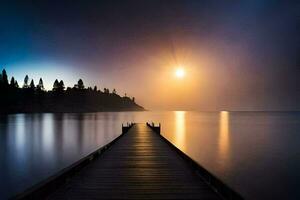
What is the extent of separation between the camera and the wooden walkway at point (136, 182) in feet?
24.5

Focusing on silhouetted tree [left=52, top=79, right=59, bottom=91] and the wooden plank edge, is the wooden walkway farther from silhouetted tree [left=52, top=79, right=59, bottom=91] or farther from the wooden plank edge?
silhouetted tree [left=52, top=79, right=59, bottom=91]

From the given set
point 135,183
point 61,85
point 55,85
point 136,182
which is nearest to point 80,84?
point 61,85

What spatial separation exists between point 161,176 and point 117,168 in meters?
2.42

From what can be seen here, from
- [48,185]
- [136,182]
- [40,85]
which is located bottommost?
[136,182]

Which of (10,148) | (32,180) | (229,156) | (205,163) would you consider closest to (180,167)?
(32,180)

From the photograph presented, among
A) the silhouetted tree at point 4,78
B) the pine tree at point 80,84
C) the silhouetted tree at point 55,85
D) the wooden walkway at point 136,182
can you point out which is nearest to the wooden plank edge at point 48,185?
the wooden walkway at point 136,182

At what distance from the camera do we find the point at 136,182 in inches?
351

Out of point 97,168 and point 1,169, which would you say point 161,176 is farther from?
point 1,169

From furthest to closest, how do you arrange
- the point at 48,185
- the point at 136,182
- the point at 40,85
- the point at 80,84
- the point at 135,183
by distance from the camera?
the point at 80,84 → the point at 40,85 → the point at 136,182 → the point at 135,183 → the point at 48,185

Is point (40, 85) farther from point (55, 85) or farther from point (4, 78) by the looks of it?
point (4, 78)

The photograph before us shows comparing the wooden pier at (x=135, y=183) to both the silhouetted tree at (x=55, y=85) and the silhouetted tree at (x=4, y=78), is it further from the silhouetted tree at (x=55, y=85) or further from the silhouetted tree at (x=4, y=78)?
the silhouetted tree at (x=55, y=85)

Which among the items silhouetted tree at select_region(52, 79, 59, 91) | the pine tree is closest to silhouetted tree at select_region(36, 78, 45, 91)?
silhouetted tree at select_region(52, 79, 59, 91)

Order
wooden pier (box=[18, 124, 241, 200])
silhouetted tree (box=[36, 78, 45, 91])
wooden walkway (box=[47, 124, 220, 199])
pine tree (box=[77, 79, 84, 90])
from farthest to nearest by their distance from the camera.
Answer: pine tree (box=[77, 79, 84, 90]), silhouetted tree (box=[36, 78, 45, 91]), wooden walkway (box=[47, 124, 220, 199]), wooden pier (box=[18, 124, 241, 200])

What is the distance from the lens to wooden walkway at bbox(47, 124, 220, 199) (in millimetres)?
7469
